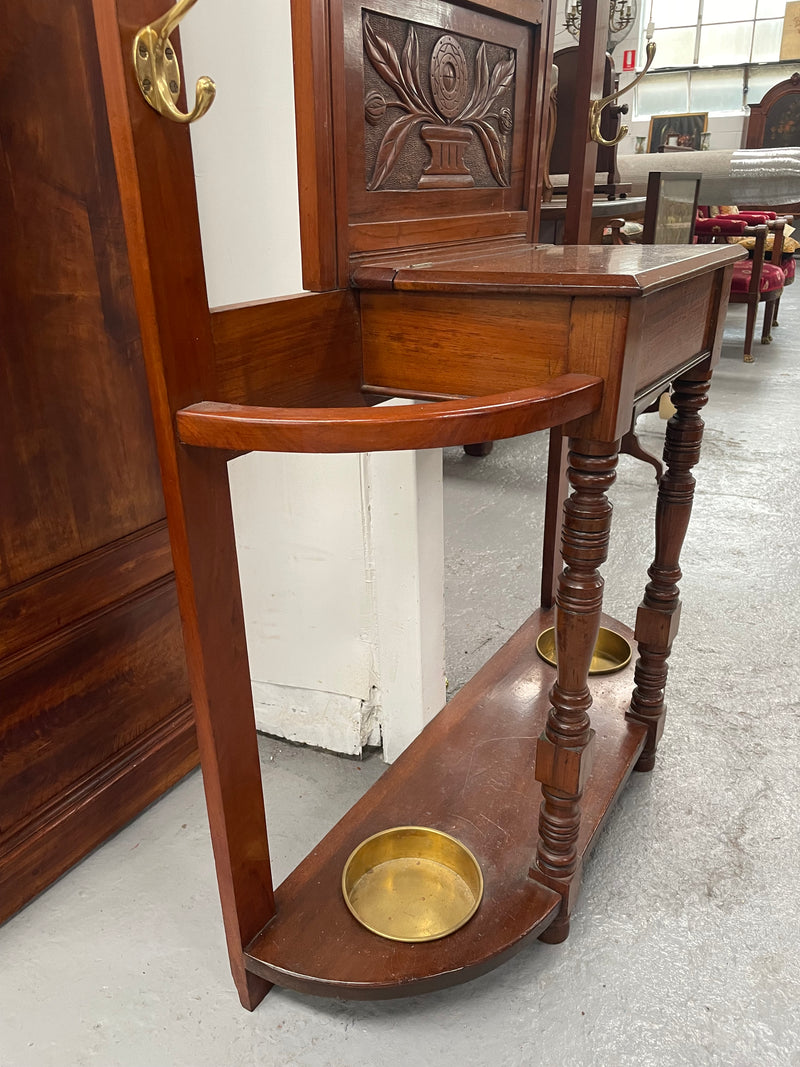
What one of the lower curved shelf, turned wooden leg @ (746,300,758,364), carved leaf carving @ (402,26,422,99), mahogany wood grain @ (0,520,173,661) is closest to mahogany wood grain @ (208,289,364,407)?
carved leaf carving @ (402,26,422,99)

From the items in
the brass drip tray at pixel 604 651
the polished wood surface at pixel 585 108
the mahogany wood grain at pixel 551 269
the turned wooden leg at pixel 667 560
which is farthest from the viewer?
the brass drip tray at pixel 604 651

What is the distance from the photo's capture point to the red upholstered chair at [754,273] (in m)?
4.97

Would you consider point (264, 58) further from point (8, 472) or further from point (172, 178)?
point (8, 472)

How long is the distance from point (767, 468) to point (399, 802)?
279 cm

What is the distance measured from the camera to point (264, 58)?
1301mm

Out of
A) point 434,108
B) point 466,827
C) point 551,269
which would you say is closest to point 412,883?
point 466,827

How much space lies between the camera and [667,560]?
1.51m

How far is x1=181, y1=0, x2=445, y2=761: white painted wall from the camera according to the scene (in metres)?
1.32

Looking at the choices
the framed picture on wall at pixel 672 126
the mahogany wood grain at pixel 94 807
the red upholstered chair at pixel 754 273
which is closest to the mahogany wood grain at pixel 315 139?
the mahogany wood grain at pixel 94 807

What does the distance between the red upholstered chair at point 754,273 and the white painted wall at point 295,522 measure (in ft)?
14.1

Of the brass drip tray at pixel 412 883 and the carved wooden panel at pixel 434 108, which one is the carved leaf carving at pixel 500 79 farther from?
the brass drip tray at pixel 412 883

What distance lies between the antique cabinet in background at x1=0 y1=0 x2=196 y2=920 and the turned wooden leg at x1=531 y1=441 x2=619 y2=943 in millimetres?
808

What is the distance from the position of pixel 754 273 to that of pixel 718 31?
9948mm

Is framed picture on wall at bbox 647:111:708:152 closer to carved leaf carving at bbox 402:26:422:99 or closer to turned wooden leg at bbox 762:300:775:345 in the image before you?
turned wooden leg at bbox 762:300:775:345
